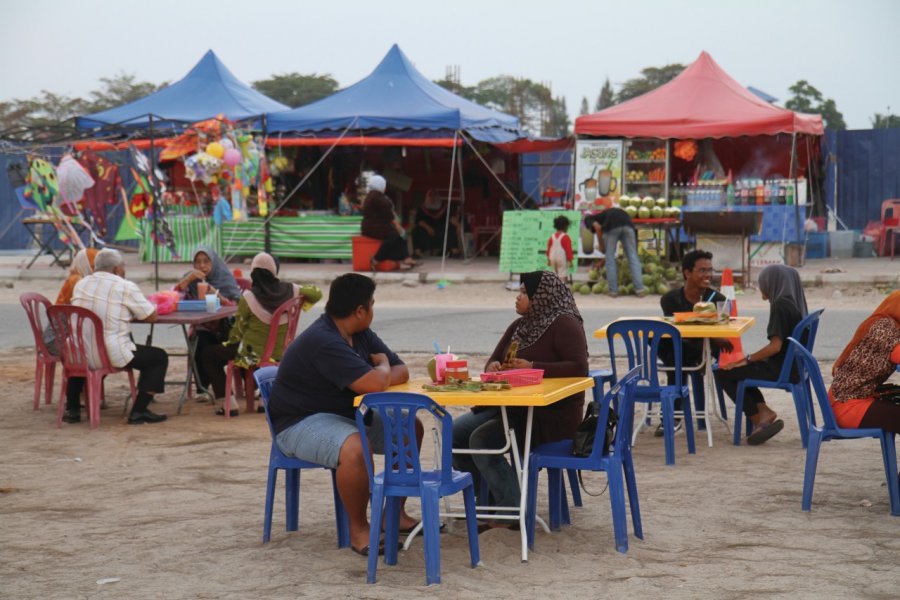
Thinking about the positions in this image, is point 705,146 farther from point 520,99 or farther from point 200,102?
point 520,99

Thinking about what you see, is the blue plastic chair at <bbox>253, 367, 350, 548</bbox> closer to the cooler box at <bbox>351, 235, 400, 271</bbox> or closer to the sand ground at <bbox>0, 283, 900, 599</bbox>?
the sand ground at <bbox>0, 283, 900, 599</bbox>

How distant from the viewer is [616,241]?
18.4 meters

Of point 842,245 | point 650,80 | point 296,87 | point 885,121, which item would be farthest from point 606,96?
point 842,245

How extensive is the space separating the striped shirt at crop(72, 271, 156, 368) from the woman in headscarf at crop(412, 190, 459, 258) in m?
15.3

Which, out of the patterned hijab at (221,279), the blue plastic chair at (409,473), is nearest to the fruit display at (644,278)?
the patterned hijab at (221,279)

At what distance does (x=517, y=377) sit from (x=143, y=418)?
4560 millimetres

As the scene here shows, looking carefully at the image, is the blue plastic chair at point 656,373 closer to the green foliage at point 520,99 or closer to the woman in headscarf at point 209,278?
the woman in headscarf at point 209,278

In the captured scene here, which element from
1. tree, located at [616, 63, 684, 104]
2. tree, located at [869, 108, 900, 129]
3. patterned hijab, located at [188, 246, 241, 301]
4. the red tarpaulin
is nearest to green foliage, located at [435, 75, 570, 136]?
tree, located at [616, 63, 684, 104]

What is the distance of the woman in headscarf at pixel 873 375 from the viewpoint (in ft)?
19.9

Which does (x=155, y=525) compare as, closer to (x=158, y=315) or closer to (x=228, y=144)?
(x=158, y=315)

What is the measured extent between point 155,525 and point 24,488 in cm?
140

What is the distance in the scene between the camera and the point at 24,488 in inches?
283

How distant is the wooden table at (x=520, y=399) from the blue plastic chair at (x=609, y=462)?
2.9 inches

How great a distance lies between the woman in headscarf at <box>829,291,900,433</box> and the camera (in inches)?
239
